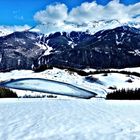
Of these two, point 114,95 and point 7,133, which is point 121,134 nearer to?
point 7,133

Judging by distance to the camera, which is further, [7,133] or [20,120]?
[20,120]

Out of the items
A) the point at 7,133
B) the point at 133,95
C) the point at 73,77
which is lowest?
the point at 7,133

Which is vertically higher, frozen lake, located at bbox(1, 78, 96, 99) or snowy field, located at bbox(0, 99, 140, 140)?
frozen lake, located at bbox(1, 78, 96, 99)

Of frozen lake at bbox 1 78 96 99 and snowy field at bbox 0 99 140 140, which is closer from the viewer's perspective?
snowy field at bbox 0 99 140 140

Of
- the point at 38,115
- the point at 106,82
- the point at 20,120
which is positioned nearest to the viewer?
the point at 20,120

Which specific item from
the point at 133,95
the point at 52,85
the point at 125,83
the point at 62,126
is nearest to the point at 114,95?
the point at 133,95

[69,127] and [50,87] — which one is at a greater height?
[50,87]

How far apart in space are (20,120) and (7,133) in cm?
248

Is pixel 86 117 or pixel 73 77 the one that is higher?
pixel 73 77

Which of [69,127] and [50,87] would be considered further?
[50,87]

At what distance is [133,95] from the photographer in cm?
2380

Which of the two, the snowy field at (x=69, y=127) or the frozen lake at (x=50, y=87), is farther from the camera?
the frozen lake at (x=50, y=87)

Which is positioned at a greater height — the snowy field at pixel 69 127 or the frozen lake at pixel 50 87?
the frozen lake at pixel 50 87

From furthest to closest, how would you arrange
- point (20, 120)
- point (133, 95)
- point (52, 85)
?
point (52, 85)
point (133, 95)
point (20, 120)
